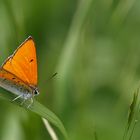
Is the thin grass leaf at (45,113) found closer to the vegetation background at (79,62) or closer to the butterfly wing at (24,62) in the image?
the butterfly wing at (24,62)

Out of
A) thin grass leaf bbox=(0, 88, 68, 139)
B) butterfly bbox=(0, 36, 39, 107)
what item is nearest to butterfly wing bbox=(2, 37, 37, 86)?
butterfly bbox=(0, 36, 39, 107)

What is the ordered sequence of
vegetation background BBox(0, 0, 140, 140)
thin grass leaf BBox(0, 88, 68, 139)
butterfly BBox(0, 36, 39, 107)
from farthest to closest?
vegetation background BBox(0, 0, 140, 140)
butterfly BBox(0, 36, 39, 107)
thin grass leaf BBox(0, 88, 68, 139)

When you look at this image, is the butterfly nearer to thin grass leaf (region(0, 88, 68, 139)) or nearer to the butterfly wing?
the butterfly wing

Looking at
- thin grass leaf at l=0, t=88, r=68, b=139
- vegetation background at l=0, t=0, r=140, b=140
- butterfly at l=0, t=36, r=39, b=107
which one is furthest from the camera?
vegetation background at l=0, t=0, r=140, b=140

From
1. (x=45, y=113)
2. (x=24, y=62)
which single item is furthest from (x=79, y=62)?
(x=45, y=113)

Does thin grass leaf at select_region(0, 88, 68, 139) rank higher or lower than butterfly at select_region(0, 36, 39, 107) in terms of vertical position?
lower

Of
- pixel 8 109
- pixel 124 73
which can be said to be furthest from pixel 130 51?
pixel 8 109

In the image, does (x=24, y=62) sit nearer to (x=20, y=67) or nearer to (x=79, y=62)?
(x=20, y=67)

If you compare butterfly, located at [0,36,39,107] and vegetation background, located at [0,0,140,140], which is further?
vegetation background, located at [0,0,140,140]
